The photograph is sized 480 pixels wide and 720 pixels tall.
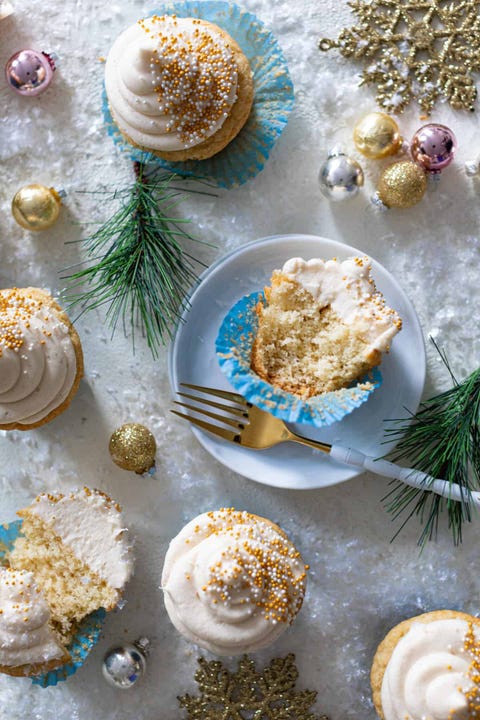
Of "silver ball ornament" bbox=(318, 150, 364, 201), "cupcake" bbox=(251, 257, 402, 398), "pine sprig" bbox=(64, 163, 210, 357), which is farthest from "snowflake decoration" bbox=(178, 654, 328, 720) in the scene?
"silver ball ornament" bbox=(318, 150, 364, 201)

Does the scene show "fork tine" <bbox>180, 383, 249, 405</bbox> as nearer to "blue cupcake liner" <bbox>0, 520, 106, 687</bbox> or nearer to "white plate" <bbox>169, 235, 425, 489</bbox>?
"white plate" <bbox>169, 235, 425, 489</bbox>

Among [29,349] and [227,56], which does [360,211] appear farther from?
[29,349]

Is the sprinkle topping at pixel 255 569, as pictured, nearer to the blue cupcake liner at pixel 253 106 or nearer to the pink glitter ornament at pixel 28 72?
the blue cupcake liner at pixel 253 106

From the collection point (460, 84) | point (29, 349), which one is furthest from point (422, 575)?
point (460, 84)

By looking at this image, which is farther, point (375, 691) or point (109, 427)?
point (109, 427)

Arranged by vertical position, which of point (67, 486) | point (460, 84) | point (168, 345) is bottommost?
point (67, 486)

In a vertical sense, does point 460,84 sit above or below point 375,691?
above

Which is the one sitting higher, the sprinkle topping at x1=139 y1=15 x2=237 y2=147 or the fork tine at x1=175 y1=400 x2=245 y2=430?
the sprinkle topping at x1=139 y1=15 x2=237 y2=147
